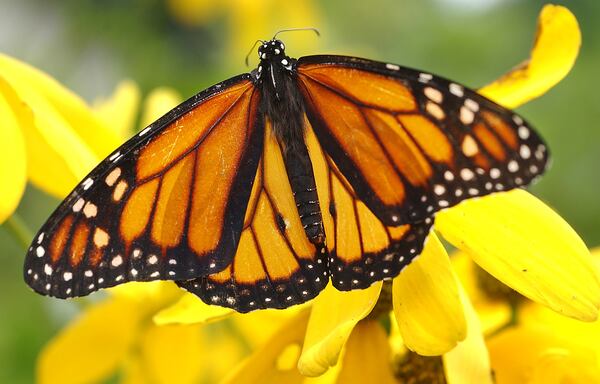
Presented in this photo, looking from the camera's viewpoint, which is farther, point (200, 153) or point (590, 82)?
Result: point (590, 82)

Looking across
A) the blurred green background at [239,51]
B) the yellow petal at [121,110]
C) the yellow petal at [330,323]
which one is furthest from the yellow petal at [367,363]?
the blurred green background at [239,51]

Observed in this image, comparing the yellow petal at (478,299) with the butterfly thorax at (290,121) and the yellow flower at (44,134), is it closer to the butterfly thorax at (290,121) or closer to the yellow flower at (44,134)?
the butterfly thorax at (290,121)

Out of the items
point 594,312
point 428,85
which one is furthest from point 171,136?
point 594,312

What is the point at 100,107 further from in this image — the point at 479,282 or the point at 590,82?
the point at 590,82

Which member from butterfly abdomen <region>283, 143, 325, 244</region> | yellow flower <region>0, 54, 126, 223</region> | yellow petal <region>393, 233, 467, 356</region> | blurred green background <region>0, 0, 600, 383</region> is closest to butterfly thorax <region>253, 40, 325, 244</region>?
butterfly abdomen <region>283, 143, 325, 244</region>

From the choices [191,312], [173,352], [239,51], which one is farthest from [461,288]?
[239,51]

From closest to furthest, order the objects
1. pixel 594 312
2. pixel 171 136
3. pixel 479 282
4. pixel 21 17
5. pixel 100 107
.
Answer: pixel 594 312 < pixel 171 136 < pixel 479 282 < pixel 100 107 < pixel 21 17
